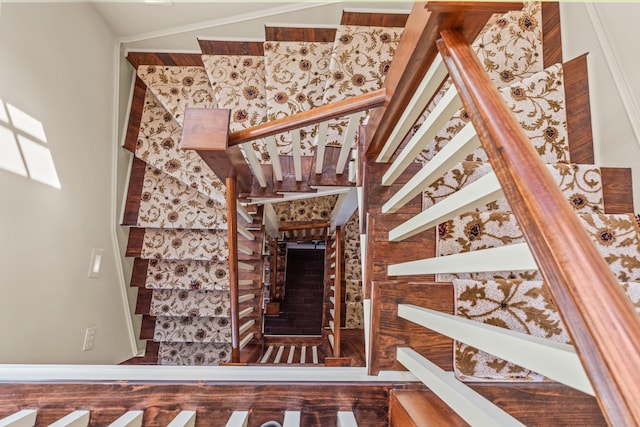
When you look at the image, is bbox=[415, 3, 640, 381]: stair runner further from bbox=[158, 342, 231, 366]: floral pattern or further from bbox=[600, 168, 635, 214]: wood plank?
bbox=[158, 342, 231, 366]: floral pattern

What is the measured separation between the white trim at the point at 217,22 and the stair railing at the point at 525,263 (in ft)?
6.99

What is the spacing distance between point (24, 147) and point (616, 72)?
3.05 meters

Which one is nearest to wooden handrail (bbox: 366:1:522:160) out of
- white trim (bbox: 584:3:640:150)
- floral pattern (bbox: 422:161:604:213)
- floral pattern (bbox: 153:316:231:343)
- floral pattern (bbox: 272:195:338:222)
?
floral pattern (bbox: 422:161:604:213)

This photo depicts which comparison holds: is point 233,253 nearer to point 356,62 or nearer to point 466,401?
point 466,401

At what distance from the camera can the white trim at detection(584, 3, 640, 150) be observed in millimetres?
1610

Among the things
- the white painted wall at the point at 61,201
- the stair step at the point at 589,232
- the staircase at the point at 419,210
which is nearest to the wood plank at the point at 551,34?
the staircase at the point at 419,210

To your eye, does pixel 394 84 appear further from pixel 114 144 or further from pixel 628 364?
pixel 114 144

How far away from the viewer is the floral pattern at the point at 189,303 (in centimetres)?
294

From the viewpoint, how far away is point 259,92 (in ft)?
8.77

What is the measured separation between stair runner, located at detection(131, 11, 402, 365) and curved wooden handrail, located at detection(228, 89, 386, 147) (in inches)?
39.5

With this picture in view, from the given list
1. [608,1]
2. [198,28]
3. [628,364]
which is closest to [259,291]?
[198,28]

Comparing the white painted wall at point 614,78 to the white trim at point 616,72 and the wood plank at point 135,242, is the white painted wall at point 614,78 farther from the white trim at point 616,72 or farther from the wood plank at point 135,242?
the wood plank at point 135,242

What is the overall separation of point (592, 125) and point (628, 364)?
2.08 m

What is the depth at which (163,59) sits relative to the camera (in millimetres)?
2809
